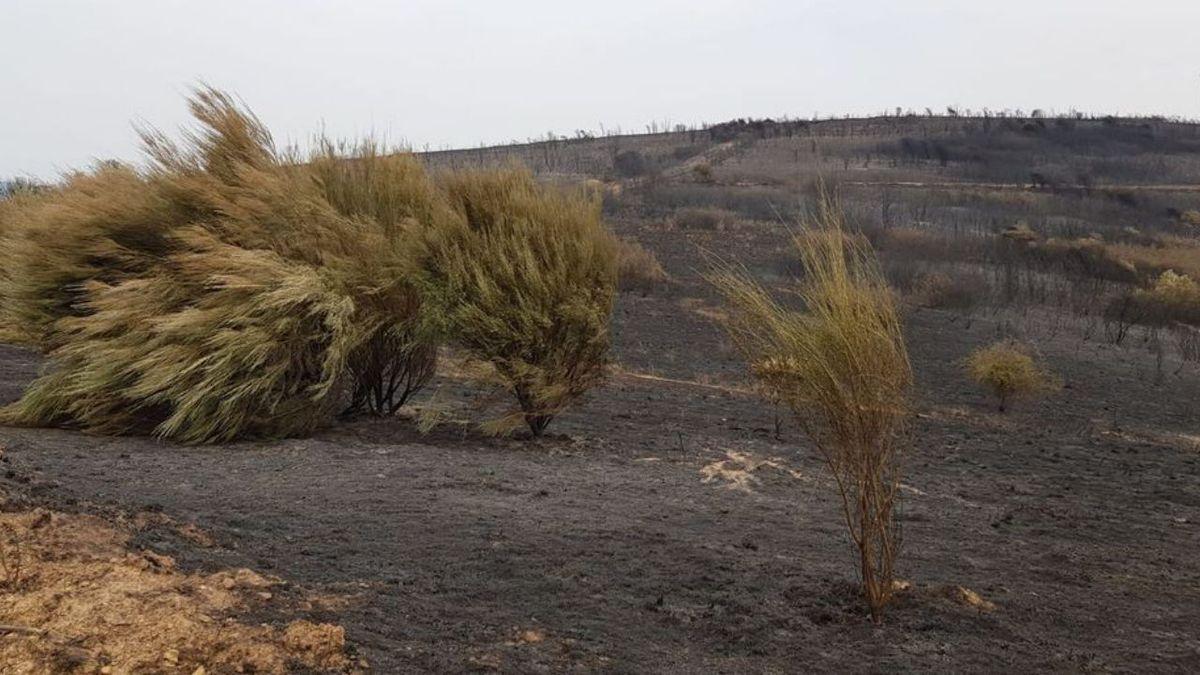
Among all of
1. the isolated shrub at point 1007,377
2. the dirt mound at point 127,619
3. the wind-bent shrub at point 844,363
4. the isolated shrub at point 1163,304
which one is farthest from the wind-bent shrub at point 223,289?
the isolated shrub at point 1163,304

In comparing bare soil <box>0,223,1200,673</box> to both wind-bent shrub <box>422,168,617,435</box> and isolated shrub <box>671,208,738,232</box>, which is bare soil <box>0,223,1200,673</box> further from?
isolated shrub <box>671,208,738,232</box>

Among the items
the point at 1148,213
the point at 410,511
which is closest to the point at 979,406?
the point at 410,511

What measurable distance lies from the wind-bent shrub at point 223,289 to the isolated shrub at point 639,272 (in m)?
12.1

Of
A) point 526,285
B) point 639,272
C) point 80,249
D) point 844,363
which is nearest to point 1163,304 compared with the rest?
point 639,272

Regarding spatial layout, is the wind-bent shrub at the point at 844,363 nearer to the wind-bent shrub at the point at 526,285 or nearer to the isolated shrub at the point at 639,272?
the wind-bent shrub at the point at 526,285

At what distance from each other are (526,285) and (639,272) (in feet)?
43.9

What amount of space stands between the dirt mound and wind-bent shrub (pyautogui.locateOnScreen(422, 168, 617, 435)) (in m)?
3.78

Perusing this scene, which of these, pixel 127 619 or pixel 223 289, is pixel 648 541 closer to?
pixel 127 619

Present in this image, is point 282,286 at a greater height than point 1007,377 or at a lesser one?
greater

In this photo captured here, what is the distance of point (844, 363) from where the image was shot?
3.58 metres

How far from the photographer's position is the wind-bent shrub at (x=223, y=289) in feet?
21.7

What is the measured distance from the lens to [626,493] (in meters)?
5.95

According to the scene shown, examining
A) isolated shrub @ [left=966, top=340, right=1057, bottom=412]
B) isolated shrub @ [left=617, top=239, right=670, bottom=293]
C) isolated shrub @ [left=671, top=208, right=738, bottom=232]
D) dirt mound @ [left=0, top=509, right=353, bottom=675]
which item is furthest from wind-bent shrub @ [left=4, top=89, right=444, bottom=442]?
isolated shrub @ [left=671, top=208, right=738, bottom=232]

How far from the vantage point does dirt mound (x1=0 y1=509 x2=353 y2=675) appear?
2569mm
